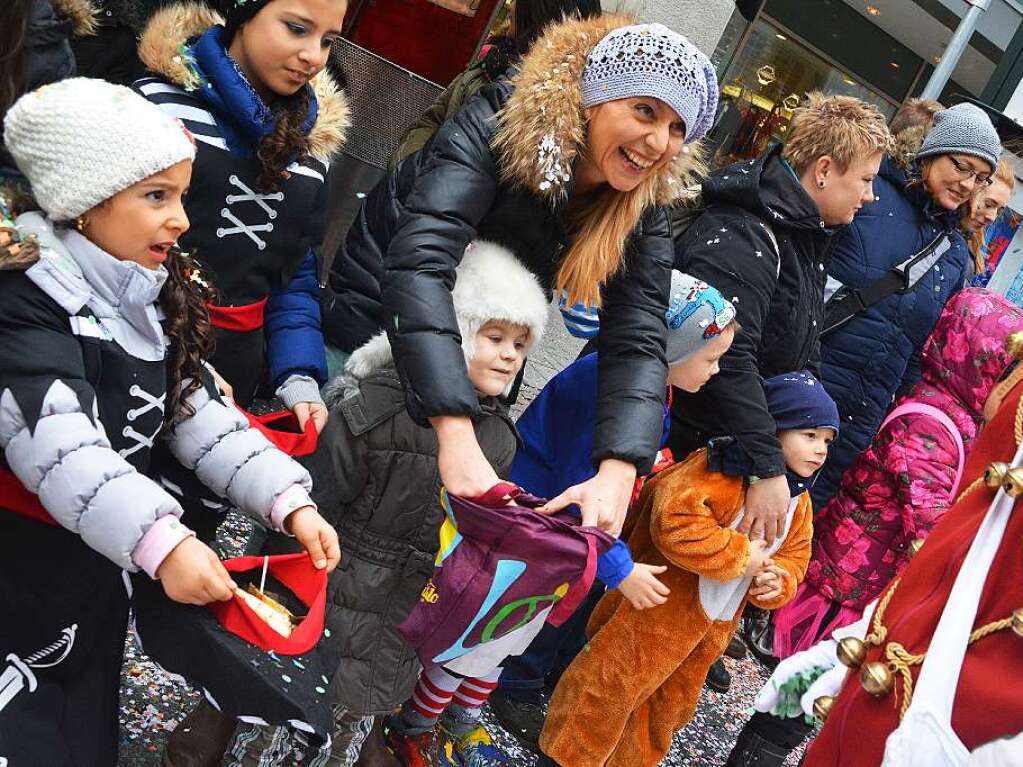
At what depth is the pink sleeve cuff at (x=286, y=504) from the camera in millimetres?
2086

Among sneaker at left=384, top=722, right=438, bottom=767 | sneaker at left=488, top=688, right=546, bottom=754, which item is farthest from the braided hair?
sneaker at left=488, top=688, right=546, bottom=754

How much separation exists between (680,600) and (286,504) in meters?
1.64

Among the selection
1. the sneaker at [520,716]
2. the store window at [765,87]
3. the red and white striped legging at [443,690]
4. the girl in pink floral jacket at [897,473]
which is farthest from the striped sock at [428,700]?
the store window at [765,87]

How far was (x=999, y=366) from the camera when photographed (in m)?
4.34

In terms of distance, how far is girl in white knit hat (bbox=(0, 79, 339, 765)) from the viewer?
1.79 metres

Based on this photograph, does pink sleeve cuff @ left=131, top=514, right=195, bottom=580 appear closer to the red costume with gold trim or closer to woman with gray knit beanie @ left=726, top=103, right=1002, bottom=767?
the red costume with gold trim

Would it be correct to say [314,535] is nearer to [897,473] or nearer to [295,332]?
[295,332]

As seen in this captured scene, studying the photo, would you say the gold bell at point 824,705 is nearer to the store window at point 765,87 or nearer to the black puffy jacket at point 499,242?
the black puffy jacket at point 499,242

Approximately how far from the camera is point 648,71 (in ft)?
8.18

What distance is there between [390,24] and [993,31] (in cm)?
488

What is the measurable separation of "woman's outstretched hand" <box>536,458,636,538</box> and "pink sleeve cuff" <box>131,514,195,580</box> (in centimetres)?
82

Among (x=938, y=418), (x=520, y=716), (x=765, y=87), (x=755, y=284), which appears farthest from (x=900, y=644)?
(x=765, y=87)

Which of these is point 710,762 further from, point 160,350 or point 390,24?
point 390,24

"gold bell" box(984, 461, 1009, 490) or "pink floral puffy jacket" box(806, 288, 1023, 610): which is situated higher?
"gold bell" box(984, 461, 1009, 490)
